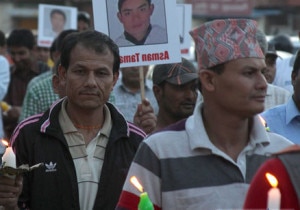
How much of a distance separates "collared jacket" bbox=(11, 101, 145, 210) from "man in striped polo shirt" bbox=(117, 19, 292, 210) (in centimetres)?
105

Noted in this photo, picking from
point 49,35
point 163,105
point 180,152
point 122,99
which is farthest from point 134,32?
point 49,35

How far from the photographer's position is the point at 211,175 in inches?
168

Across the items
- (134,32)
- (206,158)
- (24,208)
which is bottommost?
(24,208)

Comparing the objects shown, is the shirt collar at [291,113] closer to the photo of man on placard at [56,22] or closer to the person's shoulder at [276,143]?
the person's shoulder at [276,143]

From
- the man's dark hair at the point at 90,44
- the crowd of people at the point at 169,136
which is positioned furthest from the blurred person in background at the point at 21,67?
the man's dark hair at the point at 90,44

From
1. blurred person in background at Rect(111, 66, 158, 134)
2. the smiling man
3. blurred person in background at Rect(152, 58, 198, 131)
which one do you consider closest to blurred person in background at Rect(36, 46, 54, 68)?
blurred person in background at Rect(111, 66, 158, 134)

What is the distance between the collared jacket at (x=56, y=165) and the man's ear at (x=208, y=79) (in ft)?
4.20

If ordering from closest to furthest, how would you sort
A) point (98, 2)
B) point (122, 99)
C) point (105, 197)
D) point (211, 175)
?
point (211, 175) → point (105, 197) → point (98, 2) → point (122, 99)

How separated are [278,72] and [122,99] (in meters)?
2.08

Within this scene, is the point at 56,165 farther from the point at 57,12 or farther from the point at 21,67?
the point at 57,12

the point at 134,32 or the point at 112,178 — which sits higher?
the point at 134,32

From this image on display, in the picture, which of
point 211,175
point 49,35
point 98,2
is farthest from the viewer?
point 49,35

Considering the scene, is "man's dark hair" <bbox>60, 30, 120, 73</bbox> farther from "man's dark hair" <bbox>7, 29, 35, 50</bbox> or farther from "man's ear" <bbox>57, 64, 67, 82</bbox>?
"man's dark hair" <bbox>7, 29, 35, 50</bbox>

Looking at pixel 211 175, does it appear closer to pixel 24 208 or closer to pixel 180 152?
pixel 180 152
